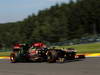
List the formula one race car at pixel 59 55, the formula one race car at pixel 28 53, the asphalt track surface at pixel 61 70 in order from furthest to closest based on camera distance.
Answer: the formula one race car at pixel 28 53 → the formula one race car at pixel 59 55 → the asphalt track surface at pixel 61 70

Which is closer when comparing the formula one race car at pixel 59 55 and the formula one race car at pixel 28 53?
Answer: the formula one race car at pixel 59 55

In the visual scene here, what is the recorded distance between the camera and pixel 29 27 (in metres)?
125

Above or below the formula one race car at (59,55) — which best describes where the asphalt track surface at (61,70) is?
below

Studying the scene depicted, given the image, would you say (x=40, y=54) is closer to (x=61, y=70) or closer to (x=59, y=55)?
(x=59, y=55)

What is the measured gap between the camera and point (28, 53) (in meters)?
17.5

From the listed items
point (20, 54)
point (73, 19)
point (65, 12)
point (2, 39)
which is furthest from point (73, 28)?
point (20, 54)

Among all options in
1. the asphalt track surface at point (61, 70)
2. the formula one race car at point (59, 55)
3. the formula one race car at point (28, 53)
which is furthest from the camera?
the formula one race car at point (28, 53)

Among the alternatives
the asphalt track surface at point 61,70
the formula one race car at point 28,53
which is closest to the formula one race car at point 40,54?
the formula one race car at point 28,53

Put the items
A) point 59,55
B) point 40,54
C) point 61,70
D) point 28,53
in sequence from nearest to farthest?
point 61,70 → point 59,55 → point 40,54 → point 28,53

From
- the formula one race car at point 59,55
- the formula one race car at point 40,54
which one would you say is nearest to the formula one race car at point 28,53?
the formula one race car at point 40,54

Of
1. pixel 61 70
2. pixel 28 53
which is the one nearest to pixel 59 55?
pixel 28 53

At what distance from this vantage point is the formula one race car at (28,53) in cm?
1688

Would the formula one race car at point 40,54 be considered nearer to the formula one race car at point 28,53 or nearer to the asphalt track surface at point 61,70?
the formula one race car at point 28,53

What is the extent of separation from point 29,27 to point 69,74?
115 metres
